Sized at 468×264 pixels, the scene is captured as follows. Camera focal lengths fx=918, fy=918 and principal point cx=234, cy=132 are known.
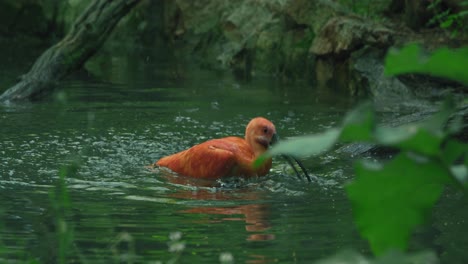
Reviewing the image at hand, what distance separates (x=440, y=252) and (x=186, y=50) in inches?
582

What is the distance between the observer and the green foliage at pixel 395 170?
72.4 inches

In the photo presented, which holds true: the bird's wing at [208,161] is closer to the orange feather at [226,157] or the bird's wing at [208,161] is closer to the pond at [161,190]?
the orange feather at [226,157]

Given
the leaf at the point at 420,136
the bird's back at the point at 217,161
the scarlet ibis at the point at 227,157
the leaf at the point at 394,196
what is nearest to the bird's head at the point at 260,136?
the scarlet ibis at the point at 227,157

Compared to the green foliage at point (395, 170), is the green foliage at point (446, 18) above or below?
below

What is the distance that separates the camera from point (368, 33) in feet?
43.1

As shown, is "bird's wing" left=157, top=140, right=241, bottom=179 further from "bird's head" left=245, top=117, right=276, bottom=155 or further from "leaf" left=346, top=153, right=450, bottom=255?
Answer: "leaf" left=346, top=153, right=450, bottom=255

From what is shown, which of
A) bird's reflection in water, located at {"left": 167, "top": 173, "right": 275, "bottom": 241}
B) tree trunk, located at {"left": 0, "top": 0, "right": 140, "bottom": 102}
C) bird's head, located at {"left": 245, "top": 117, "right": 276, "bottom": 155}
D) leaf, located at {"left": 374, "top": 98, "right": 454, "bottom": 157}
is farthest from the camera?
tree trunk, located at {"left": 0, "top": 0, "right": 140, "bottom": 102}

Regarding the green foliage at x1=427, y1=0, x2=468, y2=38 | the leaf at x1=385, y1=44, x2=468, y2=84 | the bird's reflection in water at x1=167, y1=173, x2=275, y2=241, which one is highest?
the leaf at x1=385, y1=44, x2=468, y2=84

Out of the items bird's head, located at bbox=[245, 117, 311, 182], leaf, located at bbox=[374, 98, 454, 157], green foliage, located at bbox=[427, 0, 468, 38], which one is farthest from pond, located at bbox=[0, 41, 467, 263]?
green foliage, located at bbox=[427, 0, 468, 38]

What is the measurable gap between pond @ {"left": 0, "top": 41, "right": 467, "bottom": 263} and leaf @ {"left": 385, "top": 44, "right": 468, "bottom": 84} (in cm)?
113

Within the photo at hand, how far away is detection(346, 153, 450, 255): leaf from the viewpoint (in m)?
1.95

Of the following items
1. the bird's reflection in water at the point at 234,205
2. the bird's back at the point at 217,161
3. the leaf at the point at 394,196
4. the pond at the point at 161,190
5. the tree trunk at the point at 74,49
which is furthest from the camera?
the tree trunk at the point at 74,49

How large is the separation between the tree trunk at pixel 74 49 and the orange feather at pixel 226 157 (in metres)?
3.74

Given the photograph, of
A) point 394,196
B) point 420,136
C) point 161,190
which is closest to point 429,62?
point 420,136
